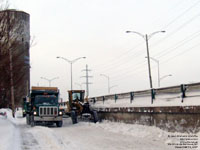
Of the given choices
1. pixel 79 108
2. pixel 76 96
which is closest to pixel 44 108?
pixel 79 108

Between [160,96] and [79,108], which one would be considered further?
[79,108]

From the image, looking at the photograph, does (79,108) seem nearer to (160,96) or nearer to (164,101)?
(160,96)

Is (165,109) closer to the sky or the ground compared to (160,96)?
closer to the ground

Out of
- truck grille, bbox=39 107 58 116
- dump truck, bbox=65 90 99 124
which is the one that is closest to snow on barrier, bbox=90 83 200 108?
dump truck, bbox=65 90 99 124

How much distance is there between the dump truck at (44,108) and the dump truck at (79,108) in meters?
2.41

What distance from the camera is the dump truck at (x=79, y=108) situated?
90.8 feet

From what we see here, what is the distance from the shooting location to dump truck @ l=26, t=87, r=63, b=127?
83.3ft

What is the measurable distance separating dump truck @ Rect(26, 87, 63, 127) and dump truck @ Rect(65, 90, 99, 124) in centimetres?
241

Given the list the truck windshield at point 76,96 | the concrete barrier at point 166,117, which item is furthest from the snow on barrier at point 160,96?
the truck windshield at point 76,96

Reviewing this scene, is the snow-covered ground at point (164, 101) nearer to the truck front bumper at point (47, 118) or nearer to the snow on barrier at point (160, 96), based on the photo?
the snow on barrier at point (160, 96)

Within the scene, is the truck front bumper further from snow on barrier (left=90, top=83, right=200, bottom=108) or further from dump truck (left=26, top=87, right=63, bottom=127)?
snow on barrier (left=90, top=83, right=200, bottom=108)

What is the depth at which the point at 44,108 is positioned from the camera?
84.4 feet

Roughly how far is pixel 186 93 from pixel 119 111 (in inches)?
343

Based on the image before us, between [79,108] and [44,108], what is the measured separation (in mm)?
4489
